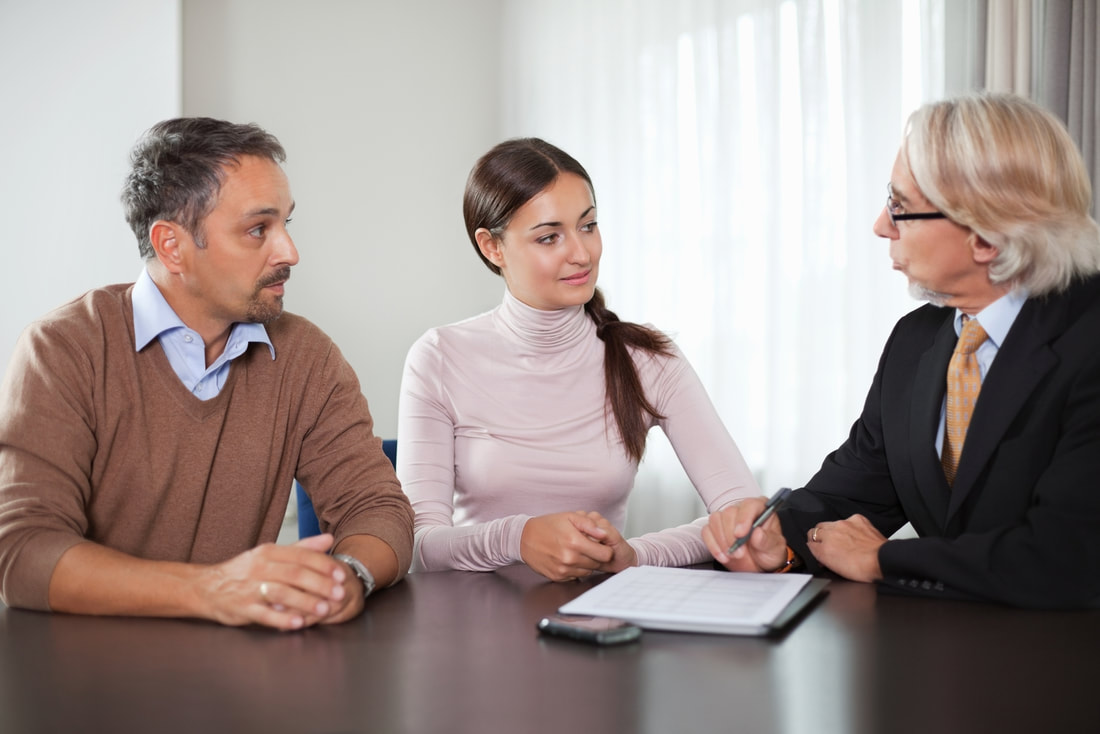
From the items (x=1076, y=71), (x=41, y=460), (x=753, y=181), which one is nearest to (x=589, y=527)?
(x=41, y=460)

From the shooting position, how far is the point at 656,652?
1022 mm

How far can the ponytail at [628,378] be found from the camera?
2070 mm

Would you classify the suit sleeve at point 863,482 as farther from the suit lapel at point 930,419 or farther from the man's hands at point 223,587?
the man's hands at point 223,587

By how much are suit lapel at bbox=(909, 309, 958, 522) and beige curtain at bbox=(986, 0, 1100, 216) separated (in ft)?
5.16

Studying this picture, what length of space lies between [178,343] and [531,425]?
0.74 m

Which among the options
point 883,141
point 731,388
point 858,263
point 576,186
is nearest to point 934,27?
point 883,141

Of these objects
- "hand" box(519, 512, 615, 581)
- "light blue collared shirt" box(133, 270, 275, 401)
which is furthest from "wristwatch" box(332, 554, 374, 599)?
"light blue collared shirt" box(133, 270, 275, 401)

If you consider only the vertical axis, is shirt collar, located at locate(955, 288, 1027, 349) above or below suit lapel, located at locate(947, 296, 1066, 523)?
above

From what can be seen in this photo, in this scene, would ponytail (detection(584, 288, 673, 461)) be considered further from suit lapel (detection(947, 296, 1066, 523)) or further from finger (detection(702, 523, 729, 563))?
suit lapel (detection(947, 296, 1066, 523))

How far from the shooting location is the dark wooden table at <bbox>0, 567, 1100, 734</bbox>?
2.75 ft

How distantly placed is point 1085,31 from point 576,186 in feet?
5.73

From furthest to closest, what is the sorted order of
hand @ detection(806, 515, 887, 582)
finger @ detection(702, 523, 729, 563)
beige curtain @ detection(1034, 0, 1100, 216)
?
1. beige curtain @ detection(1034, 0, 1100, 216)
2. finger @ detection(702, 523, 729, 563)
3. hand @ detection(806, 515, 887, 582)

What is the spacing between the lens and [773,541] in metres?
1.50

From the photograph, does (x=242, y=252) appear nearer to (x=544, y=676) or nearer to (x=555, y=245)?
(x=555, y=245)
